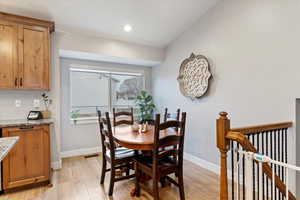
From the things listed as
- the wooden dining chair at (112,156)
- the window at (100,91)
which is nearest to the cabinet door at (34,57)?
the window at (100,91)

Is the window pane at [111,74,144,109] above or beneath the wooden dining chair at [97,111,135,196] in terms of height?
above

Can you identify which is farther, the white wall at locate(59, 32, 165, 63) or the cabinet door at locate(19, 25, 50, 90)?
the white wall at locate(59, 32, 165, 63)

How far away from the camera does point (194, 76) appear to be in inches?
132

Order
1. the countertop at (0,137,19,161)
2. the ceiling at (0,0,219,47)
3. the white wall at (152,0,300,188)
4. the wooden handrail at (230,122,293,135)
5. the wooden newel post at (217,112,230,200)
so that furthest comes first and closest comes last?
the ceiling at (0,0,219,47) → the white wall at (152,0,300,188) → the wooden handrail at (230,122,293,135) → the wooden newel post at (217,112,230,200) → the countertop at (0,137,19,161)

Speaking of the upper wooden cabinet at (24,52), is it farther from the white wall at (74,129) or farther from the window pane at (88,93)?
the window pane at (88,93)

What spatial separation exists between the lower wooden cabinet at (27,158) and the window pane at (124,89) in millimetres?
2104

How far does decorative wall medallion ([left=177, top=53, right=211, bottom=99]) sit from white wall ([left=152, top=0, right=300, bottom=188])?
0.38ft

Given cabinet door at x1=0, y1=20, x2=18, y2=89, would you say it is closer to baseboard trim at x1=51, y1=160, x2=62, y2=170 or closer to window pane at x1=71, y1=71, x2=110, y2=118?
window pane at x1=71, y1=71, x2=110, y2=118

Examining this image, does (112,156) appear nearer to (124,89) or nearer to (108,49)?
(108,49)

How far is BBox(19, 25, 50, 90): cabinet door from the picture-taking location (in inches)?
106

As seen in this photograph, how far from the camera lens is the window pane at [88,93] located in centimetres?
404

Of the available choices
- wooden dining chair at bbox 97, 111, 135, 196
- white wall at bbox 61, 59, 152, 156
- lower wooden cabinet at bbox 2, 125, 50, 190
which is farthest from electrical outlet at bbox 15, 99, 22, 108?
wooden dining chair at bbox 97, 111, 135, 196

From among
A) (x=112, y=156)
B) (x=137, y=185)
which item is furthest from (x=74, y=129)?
(x=137, y=185)

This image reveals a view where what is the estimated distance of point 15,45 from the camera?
264 centimetres
